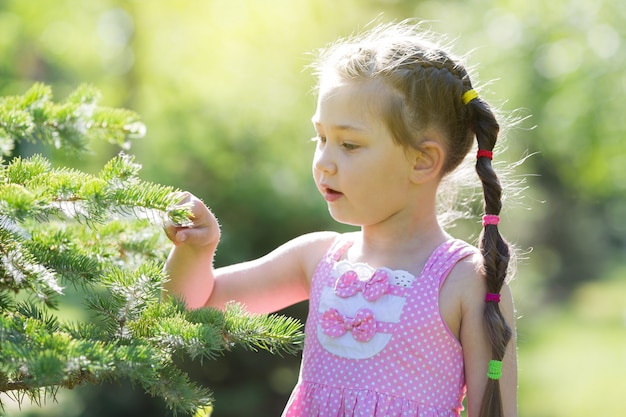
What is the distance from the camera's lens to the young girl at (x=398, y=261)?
1745 mm

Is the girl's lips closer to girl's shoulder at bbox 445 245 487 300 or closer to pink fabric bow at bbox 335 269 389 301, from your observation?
pink fabric bow at bbox 335 269 389 301

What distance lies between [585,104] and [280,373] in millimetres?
6969

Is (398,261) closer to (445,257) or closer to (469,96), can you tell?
(445,257)

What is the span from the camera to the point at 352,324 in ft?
5.86

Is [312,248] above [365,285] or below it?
above

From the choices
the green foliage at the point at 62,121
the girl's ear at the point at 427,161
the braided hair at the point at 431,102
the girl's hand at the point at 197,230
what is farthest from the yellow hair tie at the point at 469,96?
the green foliage at the point at 62,121

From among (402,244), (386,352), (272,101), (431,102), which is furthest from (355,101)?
(272,101)

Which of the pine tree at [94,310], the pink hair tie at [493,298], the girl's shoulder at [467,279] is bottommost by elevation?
the pine tree at [94,310]

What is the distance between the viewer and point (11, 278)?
53.5 inches

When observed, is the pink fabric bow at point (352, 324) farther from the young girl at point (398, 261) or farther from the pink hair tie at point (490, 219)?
the pink hair tie at point (490, 219)

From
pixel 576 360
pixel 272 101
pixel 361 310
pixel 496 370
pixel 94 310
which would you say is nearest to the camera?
pixel 94 310

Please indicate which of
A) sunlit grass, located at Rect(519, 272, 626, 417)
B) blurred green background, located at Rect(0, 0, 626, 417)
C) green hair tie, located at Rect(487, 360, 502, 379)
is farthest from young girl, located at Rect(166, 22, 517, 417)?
sunlit grass, located at Rect(519, 272, 626, 417)

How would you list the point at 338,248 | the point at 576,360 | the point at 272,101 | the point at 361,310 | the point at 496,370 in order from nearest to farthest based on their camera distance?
the point at 496,370
the point at 361,310
the point at 338,248
the point at 272,101
the point at 576,360

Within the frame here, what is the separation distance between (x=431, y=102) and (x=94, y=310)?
90cm
